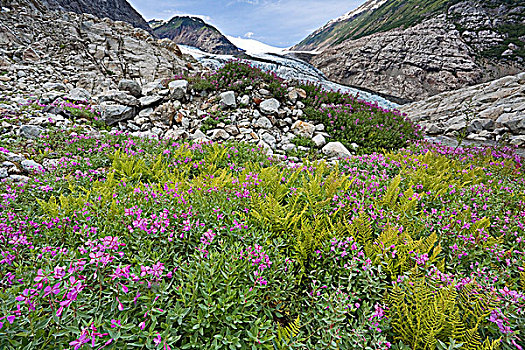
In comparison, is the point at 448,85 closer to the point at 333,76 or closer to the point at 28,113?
the point at 333,76

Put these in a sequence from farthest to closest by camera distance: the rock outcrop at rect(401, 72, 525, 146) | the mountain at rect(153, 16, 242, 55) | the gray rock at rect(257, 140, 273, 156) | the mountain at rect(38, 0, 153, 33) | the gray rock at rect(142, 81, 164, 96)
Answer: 1. the mountain at rect(153, 16, 242, 55)
2. the mountain at rect(38, 0, 153, 33)
3. the rock outcrop at rect(401, 72, 525, 146)
4. the gray rock at rect(142, 81, 164, 96)
5. the gray rock at rect(257, 140, 273, 156)

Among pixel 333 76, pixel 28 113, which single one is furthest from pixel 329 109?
pixel 333 76

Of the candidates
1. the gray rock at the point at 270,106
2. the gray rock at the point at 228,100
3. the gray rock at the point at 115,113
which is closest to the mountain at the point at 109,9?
the gray rock at the point at 115,113

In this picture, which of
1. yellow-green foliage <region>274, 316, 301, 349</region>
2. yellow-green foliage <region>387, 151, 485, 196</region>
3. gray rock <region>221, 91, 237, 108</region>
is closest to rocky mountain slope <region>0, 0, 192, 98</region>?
gray rock <region>221, 91, 237, 108</region>

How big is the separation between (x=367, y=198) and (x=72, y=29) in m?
24.5

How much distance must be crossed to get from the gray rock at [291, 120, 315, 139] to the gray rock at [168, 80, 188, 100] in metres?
4.70

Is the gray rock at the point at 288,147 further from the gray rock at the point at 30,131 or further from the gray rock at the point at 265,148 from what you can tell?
the gray rock at the point at 30,131

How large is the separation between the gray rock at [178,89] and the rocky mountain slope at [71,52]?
5818 mm

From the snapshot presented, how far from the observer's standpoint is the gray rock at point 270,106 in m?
9.52

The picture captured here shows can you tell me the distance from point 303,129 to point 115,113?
680 cm

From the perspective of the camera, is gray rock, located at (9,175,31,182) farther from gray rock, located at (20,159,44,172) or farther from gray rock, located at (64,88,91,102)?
gray rock, located at (64,88,91,102)

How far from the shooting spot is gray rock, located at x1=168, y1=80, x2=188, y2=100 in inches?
392

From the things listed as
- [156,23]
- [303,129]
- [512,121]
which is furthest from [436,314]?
[156,23]

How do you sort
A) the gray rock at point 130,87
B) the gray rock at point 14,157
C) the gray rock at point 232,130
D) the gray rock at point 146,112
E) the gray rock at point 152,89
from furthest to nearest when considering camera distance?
the gray rock at point 152,89 → the gray rock at point 130,87 → the gray rock at point 146,112 → the gray rock at point 232,130 → the gray rock at point 14,157
